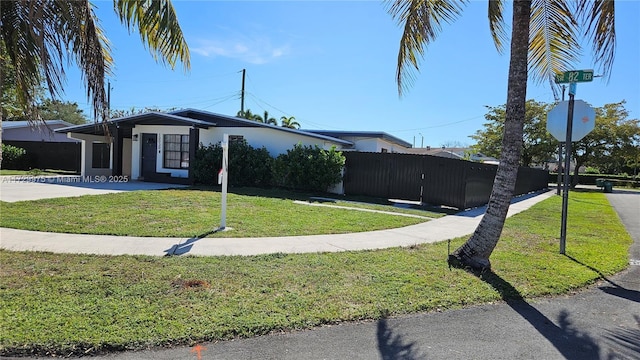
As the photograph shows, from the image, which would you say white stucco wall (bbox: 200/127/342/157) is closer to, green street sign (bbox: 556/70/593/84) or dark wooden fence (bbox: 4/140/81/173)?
green street sign (bbox: 556/70/593/84)

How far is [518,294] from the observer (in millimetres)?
5137

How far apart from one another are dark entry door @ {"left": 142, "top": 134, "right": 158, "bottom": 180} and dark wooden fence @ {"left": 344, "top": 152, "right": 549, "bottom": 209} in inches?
366

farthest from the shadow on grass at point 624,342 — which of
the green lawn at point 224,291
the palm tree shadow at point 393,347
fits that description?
the palm tree shadow at point 393,347

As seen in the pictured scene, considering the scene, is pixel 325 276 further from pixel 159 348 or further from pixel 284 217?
pixel 284 217

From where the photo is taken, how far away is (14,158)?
25.1 meters

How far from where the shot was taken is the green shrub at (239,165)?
1733cm

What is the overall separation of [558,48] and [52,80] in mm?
8077

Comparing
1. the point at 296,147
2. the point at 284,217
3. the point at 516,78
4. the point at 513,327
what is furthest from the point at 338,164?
the point at 513,327

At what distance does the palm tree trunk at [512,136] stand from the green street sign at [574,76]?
82.4 inches

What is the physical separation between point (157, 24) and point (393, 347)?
522cm

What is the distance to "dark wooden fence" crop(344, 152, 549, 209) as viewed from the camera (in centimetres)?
1406

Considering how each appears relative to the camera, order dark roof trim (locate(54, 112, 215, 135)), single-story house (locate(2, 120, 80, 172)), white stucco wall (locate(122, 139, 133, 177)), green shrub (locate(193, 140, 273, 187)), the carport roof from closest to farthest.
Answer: green shrub (locate(193, 140, 273, 187))
dark roof trim (locate(54, 112, 215, 135))
the carport roof
white stucco wall (locate(122, 139, 133, 177))
single-story house (locate(2, 120, 80, 172))

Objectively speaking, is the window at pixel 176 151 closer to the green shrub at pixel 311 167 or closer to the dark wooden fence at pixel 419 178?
the green shrub at pixel 311 167

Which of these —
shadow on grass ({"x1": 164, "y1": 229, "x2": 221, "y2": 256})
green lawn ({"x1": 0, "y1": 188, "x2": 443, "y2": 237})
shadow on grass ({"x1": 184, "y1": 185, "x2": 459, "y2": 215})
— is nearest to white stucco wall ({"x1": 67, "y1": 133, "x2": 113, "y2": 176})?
shadow on grass ({"x1": 184, "y1": 185, "x2": 459, "y2": 215})
